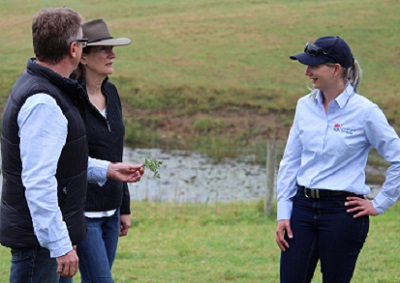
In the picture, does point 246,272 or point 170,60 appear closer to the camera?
point 246,272

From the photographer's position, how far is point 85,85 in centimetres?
626

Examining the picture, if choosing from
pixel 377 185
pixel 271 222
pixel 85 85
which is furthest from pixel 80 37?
pixel 377 185

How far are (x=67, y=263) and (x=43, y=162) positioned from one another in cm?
57

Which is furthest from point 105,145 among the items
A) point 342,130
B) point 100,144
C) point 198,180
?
point 198,180

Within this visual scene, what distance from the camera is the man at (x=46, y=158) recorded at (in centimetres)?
468

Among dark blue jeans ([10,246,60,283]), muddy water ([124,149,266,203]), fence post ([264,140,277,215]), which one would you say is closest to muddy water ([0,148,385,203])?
muddy water ([124,149,266,203])

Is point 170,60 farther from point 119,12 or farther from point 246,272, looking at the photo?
point 246,272

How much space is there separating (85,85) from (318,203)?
1778 millimetres

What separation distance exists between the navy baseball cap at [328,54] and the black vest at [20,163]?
1726 mm

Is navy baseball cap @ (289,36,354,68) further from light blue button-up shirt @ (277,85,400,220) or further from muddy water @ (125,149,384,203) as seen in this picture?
muddy water @ (125,149,384,203)

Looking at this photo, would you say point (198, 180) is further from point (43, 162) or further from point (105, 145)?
point (43, 162)

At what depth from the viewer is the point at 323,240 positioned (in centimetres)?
594

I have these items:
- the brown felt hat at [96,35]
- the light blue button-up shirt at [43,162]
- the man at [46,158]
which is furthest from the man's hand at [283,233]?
the light blue button-up shirt at [43,162]

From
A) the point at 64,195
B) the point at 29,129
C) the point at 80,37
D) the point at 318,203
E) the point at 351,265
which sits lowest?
the point at 351,265
